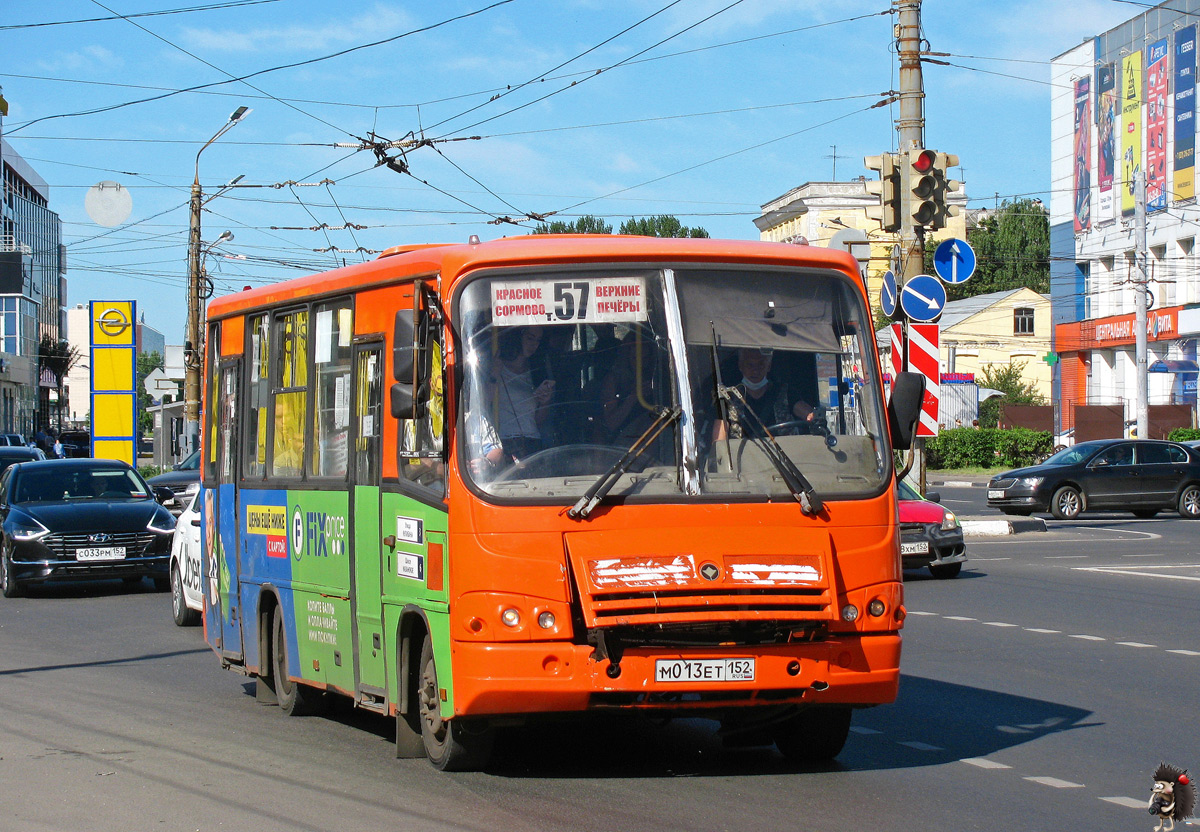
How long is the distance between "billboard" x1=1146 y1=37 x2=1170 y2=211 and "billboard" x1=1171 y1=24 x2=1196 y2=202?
32.5 inches

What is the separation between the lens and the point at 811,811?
21.7ft

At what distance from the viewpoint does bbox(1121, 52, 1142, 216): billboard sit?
5753 centimetres

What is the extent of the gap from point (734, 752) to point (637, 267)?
8.70 feet

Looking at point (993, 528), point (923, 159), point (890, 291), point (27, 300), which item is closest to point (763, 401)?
point (923, 159)

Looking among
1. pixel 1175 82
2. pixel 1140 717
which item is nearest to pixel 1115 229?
pixel 1175 82

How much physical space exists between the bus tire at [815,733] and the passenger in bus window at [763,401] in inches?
57.9

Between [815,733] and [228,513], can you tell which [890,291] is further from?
[815,733]

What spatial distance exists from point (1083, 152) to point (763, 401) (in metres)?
59.2

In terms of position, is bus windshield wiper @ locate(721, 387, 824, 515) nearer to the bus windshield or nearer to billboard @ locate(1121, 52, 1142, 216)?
the bus windshield

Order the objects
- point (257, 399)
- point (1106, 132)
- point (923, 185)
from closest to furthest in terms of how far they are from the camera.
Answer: point (257, 399) → point (923, 185) → point (1106, 132)

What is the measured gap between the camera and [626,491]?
6.96m

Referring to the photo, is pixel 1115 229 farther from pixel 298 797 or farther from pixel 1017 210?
pixel 298 797

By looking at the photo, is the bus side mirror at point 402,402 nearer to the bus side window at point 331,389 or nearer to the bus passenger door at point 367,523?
the bus passenger door at point 367,523

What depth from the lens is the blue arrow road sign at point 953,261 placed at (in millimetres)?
19688
